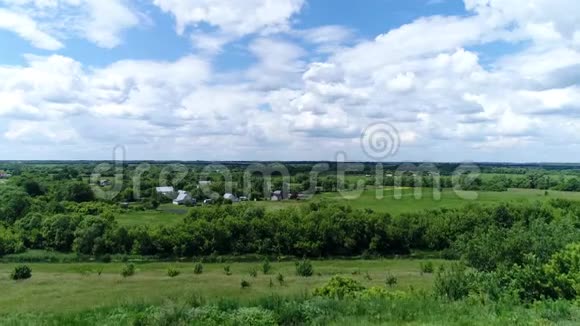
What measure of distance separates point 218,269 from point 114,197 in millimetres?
40931

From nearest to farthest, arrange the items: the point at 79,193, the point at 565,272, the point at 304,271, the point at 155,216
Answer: the point at 565,272 < the point at 304,271 < the point at 155,216 < the point at 79,193

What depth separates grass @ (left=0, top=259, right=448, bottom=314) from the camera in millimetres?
27688

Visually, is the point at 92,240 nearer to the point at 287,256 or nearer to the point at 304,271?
the point at 287,256

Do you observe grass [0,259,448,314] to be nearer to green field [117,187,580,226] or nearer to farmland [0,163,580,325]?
farmland [0,163,580,325]

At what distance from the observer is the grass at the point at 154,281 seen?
27688 millimetres

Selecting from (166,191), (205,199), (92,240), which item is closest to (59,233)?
(92,240)

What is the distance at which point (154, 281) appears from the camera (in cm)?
3453

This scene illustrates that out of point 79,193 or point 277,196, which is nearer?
point 79,193

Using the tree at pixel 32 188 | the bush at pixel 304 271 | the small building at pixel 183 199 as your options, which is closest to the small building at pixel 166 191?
the small building at pixel 183 199

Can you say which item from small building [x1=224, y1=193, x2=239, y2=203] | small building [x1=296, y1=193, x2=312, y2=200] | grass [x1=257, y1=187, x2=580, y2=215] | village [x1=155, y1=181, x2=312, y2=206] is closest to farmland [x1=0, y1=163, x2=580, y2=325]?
small building [x1=224, y1=193, x2=239, y2=203]

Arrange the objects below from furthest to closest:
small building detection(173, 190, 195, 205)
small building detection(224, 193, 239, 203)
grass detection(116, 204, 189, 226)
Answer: small building detection(173, 190, 195, 205), small building detection(224, 193, 239, 203), grass detection(116, 204, 189, 226)

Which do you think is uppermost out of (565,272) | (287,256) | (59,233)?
(565,272)

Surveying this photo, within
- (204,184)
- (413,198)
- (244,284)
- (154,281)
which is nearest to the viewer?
(244,284)

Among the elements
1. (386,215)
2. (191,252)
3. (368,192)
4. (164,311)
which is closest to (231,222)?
(191,252)
